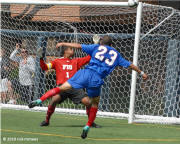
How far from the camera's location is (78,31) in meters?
12.4

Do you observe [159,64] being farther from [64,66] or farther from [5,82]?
[5,82]

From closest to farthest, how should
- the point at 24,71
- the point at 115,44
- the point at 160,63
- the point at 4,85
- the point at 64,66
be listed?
the point at 64,66 < the point at 160,63 < the point at 115,44 < the point at 24,71 < the point at 4,85

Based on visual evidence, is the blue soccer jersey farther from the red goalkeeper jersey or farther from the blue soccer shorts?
the red goalkeeper jersey

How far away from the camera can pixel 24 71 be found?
1224 cm

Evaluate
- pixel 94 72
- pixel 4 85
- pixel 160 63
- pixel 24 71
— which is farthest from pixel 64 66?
pixel 4 85

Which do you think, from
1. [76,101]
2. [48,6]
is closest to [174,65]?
[76,101]

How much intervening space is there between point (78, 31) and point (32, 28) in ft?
3.97

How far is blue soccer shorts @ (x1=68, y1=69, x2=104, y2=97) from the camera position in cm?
740

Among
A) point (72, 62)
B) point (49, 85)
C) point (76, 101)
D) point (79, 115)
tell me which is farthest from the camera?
point (49, 85)

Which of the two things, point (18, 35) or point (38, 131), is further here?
point (18, 35)

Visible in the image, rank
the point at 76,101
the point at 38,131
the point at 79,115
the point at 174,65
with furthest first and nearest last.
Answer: the point at 79,115
the point at 174,65
the point at 76,101
the point at 38,131

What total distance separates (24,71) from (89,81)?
5079 millimetres

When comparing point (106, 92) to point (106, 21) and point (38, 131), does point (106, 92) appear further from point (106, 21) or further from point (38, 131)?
point (38, 131)

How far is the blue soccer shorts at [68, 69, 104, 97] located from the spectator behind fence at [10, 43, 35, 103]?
4.73m
